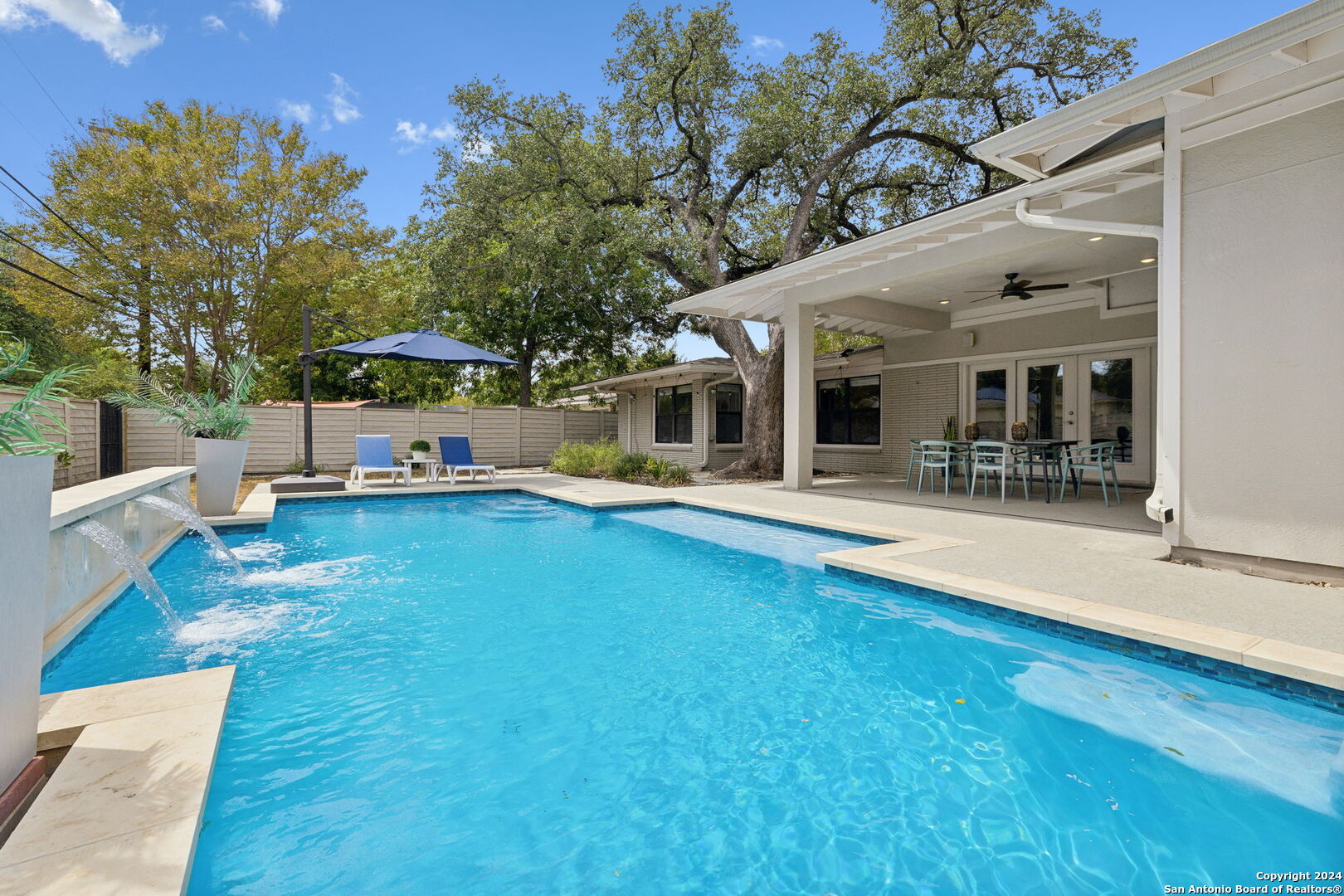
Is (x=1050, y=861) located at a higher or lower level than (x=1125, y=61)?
lower

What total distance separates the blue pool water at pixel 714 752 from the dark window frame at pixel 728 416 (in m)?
10.1

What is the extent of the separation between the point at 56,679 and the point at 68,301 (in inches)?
610

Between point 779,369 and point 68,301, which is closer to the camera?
point 779,369

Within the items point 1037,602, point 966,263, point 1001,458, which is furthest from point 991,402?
point 1037,602

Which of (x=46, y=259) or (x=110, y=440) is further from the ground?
(x=46, y=259)

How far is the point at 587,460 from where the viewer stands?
44.0 feet

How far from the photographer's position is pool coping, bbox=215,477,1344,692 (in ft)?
8.71

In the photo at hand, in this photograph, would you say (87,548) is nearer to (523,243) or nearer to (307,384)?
(307,384)

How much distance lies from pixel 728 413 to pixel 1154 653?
38.6 feet

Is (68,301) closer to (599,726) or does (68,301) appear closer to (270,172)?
(270,172)

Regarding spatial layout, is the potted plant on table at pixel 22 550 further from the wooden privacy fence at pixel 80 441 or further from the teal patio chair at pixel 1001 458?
the wooden privacy fence at pixel 80 441

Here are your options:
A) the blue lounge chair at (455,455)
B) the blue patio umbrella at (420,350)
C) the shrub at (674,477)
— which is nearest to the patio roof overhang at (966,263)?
the shrub at (674,477)

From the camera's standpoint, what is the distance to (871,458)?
13188mm

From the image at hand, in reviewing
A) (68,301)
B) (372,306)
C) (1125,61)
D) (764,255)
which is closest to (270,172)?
(372,306)
